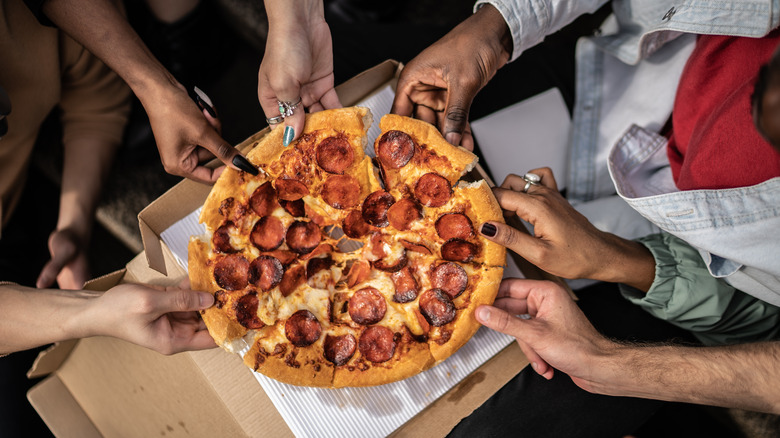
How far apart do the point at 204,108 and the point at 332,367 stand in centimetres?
100

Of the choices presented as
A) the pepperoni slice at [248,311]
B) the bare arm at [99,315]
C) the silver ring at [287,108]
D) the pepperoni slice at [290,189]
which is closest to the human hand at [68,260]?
the bare arm at [99,315]

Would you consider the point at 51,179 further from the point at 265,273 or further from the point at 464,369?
the point at 464,369

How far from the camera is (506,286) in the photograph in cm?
157

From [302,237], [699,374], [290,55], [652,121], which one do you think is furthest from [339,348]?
[652,121]

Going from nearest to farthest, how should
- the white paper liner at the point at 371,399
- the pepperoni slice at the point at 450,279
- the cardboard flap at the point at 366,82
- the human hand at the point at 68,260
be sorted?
1. the pepperoni slice at the point at 450,279
2. the white paper liner at the point at 371,399
3. the cardboard flap at the point at 366,82
4. the human hand at the point at 68,260

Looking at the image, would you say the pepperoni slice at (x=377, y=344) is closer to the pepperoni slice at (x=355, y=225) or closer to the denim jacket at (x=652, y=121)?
the pepperoni slice at (x=355, y=225)

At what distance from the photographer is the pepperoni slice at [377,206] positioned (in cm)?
156

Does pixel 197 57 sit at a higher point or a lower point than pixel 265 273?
higher

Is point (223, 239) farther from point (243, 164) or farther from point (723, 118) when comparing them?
point (723, 118)

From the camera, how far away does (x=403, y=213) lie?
1532 millimetres

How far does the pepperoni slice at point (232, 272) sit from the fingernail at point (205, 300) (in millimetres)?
51

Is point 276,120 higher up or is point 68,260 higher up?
point 276,120

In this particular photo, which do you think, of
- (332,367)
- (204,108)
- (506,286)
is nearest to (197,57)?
(204,108)

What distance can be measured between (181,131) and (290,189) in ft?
1.34
